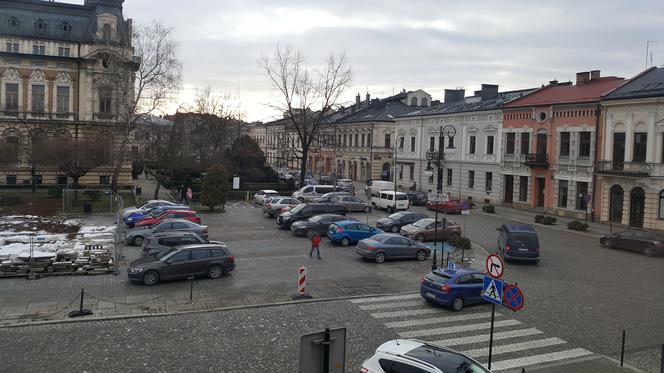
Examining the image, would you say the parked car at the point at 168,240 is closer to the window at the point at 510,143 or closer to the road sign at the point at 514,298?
the road sign at the point at 514,298

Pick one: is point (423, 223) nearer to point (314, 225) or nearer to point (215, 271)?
point (314, 225)

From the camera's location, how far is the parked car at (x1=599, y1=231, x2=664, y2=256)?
29016mm

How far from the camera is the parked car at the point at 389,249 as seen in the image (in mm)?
24703

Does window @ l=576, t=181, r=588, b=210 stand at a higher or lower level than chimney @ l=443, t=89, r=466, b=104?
lower

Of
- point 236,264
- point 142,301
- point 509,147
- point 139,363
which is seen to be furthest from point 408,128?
point 139,363

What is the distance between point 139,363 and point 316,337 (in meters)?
6.98

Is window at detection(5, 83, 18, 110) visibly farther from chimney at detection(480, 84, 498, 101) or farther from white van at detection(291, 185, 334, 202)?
chimney at detection(480, 84, 498, 101)

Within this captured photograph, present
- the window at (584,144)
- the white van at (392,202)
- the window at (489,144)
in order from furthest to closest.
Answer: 1. the window at (489,144)
2. the white van at (392,202)
3. the window at (584,144)

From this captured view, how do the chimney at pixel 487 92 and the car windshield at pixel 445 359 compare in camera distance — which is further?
the chimney at pixel 487 92

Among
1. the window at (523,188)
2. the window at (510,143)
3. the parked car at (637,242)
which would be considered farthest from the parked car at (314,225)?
the window at (510,143)

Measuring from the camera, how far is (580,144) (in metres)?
42.9

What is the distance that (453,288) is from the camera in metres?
17.6

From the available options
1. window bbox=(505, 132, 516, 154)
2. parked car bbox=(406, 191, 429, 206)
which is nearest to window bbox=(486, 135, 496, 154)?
window bbox=(505, 132, 516, 154)

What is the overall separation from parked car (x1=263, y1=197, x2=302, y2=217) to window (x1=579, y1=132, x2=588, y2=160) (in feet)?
73.0
